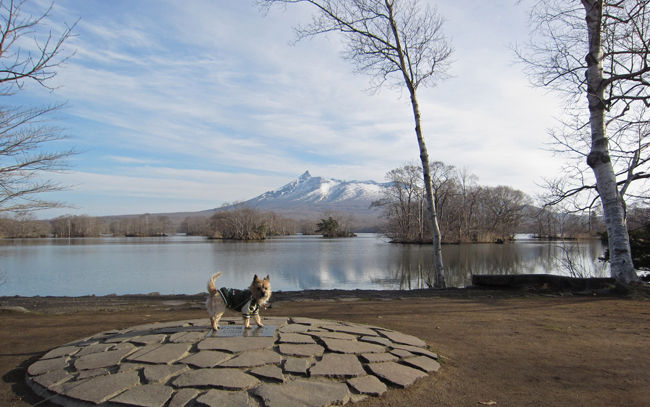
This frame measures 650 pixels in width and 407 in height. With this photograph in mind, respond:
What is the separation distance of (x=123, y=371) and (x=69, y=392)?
0.48 meters

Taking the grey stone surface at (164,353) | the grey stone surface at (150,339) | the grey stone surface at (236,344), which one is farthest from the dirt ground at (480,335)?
the grey stone surface at (236,344)

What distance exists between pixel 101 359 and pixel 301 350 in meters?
2.24

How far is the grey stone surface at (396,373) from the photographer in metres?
3.70

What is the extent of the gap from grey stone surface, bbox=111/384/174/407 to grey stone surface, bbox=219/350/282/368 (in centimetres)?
64

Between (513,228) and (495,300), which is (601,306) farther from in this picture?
(513,228)

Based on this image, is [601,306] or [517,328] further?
[601,306]

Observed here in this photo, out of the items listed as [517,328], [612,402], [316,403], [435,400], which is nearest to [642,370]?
[612,402]

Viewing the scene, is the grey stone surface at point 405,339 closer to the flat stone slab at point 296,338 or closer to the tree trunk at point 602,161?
the flat stone slab at point 296,338

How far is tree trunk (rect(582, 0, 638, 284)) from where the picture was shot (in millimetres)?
9445

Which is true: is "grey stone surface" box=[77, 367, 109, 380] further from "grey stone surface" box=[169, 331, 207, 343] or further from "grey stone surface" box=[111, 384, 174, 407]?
"grey stone surface" box=[169, 331, 207, 343]

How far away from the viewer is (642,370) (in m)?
4.05

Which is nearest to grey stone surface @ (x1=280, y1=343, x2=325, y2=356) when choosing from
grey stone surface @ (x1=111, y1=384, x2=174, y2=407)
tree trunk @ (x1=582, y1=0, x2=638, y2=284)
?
grey stone surface @ (x1=111, y1=384, x2=174, y2=407)

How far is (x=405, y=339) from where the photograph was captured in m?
5.16

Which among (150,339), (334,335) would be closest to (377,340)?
(334,335)
